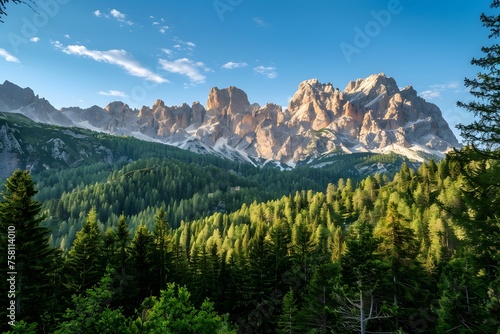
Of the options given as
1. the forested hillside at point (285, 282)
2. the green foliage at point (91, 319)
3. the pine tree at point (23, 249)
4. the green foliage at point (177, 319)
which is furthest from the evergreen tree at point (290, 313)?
the green foliage at point (91, 319)

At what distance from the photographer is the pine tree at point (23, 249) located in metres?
22.9

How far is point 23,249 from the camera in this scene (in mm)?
23516

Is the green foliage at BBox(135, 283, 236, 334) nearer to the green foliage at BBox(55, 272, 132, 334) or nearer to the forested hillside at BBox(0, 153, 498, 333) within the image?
the forested hillside at BBox(0, 153, 498, 333)

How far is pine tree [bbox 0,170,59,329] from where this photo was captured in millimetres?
22938

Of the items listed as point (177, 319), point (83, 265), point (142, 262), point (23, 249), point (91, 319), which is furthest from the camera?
point (142, 262)

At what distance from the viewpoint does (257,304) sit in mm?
38344

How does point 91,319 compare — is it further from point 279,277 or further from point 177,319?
point 279,277

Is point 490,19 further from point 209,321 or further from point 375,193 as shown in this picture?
point 375,193

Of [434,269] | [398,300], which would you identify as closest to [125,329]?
[398,300]

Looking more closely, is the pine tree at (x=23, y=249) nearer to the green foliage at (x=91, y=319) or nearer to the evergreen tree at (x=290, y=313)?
the green foliage at (x=91, y=319)

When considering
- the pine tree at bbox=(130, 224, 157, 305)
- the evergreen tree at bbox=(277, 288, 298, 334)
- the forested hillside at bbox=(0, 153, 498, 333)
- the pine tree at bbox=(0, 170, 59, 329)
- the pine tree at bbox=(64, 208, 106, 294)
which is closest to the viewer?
the forested hillside at bbox=(0, 153, 498, 333)

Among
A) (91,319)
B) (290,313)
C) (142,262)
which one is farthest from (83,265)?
(91,319)

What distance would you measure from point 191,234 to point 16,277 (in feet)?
339

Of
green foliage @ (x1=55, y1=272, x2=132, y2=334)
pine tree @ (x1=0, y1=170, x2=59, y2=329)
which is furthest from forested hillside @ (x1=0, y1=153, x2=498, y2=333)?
pine tree @ (x1=0, y1=170, x2=59, y2=329)
